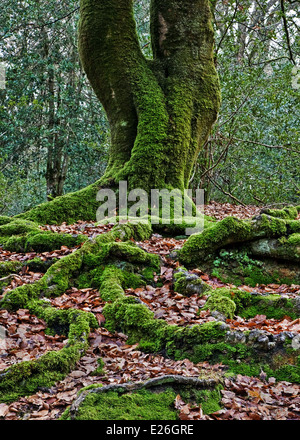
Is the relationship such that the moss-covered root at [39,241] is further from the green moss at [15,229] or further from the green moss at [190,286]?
the green moss at [190,286]

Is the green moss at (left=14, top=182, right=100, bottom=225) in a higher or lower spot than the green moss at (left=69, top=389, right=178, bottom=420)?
higher

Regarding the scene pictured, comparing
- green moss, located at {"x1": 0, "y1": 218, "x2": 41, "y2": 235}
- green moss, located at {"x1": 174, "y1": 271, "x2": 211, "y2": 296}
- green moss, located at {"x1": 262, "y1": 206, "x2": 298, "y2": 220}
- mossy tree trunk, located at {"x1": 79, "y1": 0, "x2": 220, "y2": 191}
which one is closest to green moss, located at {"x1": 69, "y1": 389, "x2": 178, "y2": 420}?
green moss, located at {"x1": 174, "y1": 271, "x2": 211, "y2": 296}

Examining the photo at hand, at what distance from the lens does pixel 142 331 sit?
3.84 m

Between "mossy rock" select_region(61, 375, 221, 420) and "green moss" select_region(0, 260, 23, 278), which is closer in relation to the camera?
"mossy rock" select_region(61, 375, 221, 420)

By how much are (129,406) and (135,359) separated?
0.91 meters

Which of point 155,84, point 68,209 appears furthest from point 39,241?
point 155,84

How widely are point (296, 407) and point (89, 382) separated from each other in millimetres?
1647

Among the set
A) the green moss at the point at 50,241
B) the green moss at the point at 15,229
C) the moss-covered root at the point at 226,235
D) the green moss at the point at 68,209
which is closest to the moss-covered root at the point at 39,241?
the green moss at the point at 50,241

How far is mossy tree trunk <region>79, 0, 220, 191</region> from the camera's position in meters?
8.10

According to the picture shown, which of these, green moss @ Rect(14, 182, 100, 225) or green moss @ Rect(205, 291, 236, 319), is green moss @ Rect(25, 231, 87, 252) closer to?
green moss @ Rect(14, 182, 100, 225)

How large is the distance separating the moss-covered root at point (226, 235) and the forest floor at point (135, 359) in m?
0.30

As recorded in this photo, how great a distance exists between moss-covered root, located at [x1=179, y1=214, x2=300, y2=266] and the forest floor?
0.97 ft

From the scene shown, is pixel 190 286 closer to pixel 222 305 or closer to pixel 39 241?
pixel 222 305

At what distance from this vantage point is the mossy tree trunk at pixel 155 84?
8102mm
